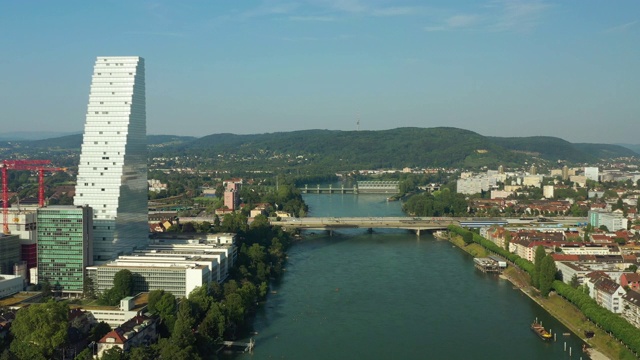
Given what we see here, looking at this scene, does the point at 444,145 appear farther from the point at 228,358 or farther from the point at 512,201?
the point at 228,358

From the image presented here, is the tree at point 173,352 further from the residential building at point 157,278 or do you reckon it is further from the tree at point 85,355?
the residential building at point 157,278

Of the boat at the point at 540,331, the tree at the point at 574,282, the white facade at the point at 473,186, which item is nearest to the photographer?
the boat at the point at 540,331

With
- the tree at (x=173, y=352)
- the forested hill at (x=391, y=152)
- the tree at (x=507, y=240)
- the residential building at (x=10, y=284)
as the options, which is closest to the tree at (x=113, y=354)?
the tree at (x=173, y=352)

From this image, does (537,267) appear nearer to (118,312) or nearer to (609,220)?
(118,312)

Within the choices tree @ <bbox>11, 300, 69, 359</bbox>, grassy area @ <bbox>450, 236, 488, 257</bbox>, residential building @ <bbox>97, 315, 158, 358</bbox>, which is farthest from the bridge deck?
tree @ <bbox>11, 300, 69, 359</bbox>

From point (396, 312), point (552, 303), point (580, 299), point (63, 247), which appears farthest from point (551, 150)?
point (63, 247)

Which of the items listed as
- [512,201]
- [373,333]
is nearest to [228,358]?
[373,333]
